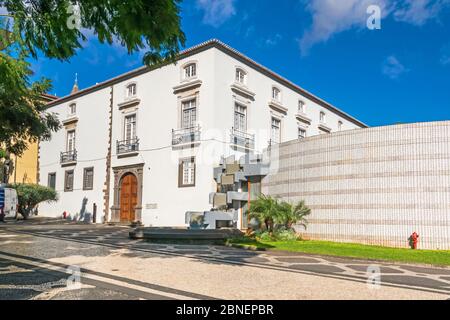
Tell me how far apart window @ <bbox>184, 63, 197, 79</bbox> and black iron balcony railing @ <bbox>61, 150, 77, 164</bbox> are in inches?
451

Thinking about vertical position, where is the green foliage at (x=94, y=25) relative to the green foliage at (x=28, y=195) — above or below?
above

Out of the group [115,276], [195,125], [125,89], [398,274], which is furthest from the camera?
[125,89]

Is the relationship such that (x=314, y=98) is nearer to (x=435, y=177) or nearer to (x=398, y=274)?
(x=435, y=177)

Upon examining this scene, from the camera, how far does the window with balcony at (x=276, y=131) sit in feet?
83.4

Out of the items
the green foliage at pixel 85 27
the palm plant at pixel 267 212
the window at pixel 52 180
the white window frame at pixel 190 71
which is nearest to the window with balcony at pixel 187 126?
the white window frame at pixel 190 71

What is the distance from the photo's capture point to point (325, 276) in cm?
806

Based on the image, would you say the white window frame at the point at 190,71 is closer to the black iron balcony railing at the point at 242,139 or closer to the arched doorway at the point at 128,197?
the black iron balcony railing at the point at 242,139

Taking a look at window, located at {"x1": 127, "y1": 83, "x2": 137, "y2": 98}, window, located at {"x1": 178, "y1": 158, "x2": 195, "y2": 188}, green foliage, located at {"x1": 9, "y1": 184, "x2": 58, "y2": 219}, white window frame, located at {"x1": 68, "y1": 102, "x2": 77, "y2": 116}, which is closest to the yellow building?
green foliage, located at {"x1": 9, "y1": 184, "x2": 58, "y2": 219}

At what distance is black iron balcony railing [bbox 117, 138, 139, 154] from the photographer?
25047mm

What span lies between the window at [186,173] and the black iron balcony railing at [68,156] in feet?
35.4

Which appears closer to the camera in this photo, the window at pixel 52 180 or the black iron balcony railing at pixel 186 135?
the black iron balcony railing at pixel 186 135

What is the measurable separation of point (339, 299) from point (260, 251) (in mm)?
6999

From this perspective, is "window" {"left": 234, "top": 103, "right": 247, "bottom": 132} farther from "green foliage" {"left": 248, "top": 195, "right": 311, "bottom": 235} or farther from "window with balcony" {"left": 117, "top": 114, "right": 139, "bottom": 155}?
"green foliage" {"left": 248, "top": 195, "right": 311, "bottom": 235}
